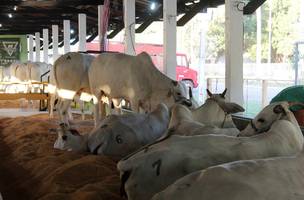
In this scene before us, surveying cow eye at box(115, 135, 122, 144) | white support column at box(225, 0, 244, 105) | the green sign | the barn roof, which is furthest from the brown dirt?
the green sign

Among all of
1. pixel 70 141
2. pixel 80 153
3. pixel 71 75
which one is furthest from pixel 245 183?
pixel 71 75

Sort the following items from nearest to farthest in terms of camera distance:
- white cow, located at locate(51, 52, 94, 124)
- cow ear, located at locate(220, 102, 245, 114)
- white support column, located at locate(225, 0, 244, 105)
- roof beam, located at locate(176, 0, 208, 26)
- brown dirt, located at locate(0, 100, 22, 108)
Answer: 1. cow ear, located at locate(220, 102, 245, 114)
2. white support column, located at locate(225, 0, 244, 105)
3. white cow, located at locate(51, 52, 94, 124)
4. roof beam, located at locate(176, 0, 208, 26)
5. brown dirt, located at locate(0, 100, 22, 108)

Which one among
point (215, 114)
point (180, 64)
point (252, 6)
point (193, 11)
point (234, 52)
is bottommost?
point (215, 114)

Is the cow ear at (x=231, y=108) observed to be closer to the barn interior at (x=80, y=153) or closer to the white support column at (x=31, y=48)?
the barn interior at (x=80, y=153)

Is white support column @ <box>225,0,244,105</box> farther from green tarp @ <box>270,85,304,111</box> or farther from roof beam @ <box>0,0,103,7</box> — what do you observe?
roof beam @ <box>0,0,103,7</box>

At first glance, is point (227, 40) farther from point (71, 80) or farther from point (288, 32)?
point (288, 32)

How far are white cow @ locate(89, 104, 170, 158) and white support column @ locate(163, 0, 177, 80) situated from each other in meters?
3.25

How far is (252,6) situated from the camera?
7789mm

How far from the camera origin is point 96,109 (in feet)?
28.8

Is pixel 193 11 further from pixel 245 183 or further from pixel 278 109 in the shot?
pixel 245 183

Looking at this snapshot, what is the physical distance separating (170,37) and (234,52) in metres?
2.07

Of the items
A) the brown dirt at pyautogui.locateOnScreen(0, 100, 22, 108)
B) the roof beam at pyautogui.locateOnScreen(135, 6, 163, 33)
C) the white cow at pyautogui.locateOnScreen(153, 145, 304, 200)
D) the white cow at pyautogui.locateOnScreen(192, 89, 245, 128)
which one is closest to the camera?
the white cow at pyautogui.locateOnScreen(153, 145, 304, 200)

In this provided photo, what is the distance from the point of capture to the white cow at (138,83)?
739 cm

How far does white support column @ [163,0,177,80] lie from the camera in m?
8.84
